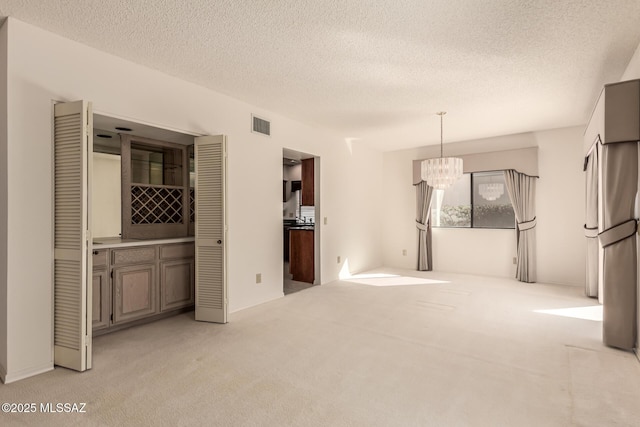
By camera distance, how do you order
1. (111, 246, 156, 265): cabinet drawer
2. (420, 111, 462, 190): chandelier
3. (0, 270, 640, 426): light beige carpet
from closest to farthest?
(0, 270, 640, 426): light beige carpet → (111, 246, 156, 265): cabinet drawer → (420, 111, 462, 190): chandelier

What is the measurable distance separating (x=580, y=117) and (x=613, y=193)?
265 cm

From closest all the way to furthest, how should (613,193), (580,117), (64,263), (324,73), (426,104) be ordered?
(64,263) < (613,193) < (324,73) < (426,104) < (580,117)

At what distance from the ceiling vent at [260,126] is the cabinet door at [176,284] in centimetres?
185

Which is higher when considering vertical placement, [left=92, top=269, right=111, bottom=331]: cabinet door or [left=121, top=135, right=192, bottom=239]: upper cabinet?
[left=121, top=135, right=192, bottom=239]: upper cabinet

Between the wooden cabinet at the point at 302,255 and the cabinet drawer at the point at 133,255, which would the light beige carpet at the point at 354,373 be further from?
the wooden cabinet at the point at 302,255

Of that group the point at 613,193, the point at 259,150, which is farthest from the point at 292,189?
the point at 613,193

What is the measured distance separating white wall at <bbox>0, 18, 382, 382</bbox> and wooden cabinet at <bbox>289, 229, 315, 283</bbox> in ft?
0.79

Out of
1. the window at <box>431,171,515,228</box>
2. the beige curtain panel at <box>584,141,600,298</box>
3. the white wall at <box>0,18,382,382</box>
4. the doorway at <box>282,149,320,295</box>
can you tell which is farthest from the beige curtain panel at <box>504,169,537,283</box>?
the doorway at <box>282,149,320,295</box>

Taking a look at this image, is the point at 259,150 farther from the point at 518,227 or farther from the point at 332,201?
the point at 518,227

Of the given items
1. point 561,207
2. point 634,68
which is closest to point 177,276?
point 634,68

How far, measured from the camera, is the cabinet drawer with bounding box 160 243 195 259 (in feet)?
12.2

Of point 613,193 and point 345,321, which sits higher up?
point 613,193

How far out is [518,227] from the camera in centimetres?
578

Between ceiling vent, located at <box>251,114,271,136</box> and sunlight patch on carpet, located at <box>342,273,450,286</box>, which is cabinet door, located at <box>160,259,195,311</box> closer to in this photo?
ceiling vent, located at <box>251,114,271,136</box>
